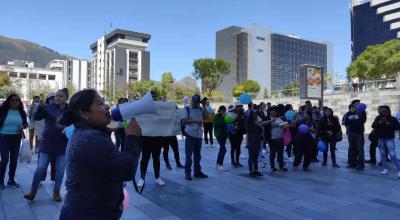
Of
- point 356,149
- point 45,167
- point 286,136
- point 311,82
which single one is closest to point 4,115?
point 45,167

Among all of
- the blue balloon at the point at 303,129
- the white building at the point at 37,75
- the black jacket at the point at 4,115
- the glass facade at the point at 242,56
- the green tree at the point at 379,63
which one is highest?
the glass facade at the point at 242,56

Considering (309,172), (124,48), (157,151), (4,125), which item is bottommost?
(309,172)

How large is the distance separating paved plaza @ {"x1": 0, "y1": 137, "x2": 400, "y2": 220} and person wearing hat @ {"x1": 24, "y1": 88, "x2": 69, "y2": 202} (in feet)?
1.44

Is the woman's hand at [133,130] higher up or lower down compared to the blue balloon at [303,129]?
higher up

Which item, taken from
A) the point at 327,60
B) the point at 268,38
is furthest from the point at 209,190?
the point at 327,60

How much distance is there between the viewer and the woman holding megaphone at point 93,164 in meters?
2.06

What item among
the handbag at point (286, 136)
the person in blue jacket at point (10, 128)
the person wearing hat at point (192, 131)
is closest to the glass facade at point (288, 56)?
the handbag at point (286, 136)

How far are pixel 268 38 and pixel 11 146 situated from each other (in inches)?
5016

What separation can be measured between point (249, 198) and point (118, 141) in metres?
5.02

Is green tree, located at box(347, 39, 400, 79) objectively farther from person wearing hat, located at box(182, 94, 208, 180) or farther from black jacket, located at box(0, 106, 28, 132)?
black jacket, located at box(0, 106, 28, 132)

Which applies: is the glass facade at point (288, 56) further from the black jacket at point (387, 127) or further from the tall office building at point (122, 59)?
the black jacket at point (387, 127)

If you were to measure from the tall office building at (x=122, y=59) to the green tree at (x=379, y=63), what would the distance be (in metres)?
74.7

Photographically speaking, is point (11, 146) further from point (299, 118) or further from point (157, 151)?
point (299, 118)

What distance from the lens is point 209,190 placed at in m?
6.84
